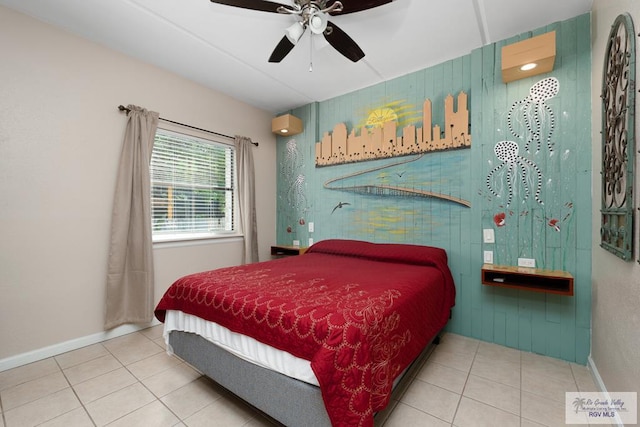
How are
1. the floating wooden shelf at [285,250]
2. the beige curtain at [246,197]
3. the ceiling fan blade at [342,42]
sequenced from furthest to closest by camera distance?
the floating wooden shelf at [285,250] → the beige curtain at [246,197] → the ceiling fan blade at [342,42]

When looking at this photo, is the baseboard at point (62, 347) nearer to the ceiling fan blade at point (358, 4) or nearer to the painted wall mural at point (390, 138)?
the painted wall mural at point (390, 138)

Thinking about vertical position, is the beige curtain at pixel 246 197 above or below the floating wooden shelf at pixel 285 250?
above

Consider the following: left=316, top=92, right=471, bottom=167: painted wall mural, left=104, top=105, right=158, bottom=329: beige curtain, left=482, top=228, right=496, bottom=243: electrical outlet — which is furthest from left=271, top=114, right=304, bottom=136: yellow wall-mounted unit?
left=482, top=228, right=496, bottom=243: electrical outlet

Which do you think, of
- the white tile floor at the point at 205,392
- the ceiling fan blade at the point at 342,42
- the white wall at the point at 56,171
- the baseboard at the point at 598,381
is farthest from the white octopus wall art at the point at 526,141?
the white wall at the point at 56,171

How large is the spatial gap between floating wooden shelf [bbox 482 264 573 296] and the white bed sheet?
6.02 feet

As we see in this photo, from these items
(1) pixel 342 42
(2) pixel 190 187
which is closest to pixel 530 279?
(1) pixel 342 42

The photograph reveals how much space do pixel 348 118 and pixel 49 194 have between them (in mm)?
3147

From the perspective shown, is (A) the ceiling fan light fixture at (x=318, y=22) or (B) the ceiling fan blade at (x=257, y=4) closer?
(B) the ceiling fan blade at (x=257, y=4)

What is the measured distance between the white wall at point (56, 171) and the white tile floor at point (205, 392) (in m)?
0.41

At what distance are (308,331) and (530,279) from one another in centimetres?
206

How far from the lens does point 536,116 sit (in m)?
2.31

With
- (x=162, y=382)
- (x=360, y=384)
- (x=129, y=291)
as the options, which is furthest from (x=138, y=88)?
(x=360, y=384)

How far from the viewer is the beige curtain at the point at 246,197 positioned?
12.1 ft

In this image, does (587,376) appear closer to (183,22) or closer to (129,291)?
(129,291)
